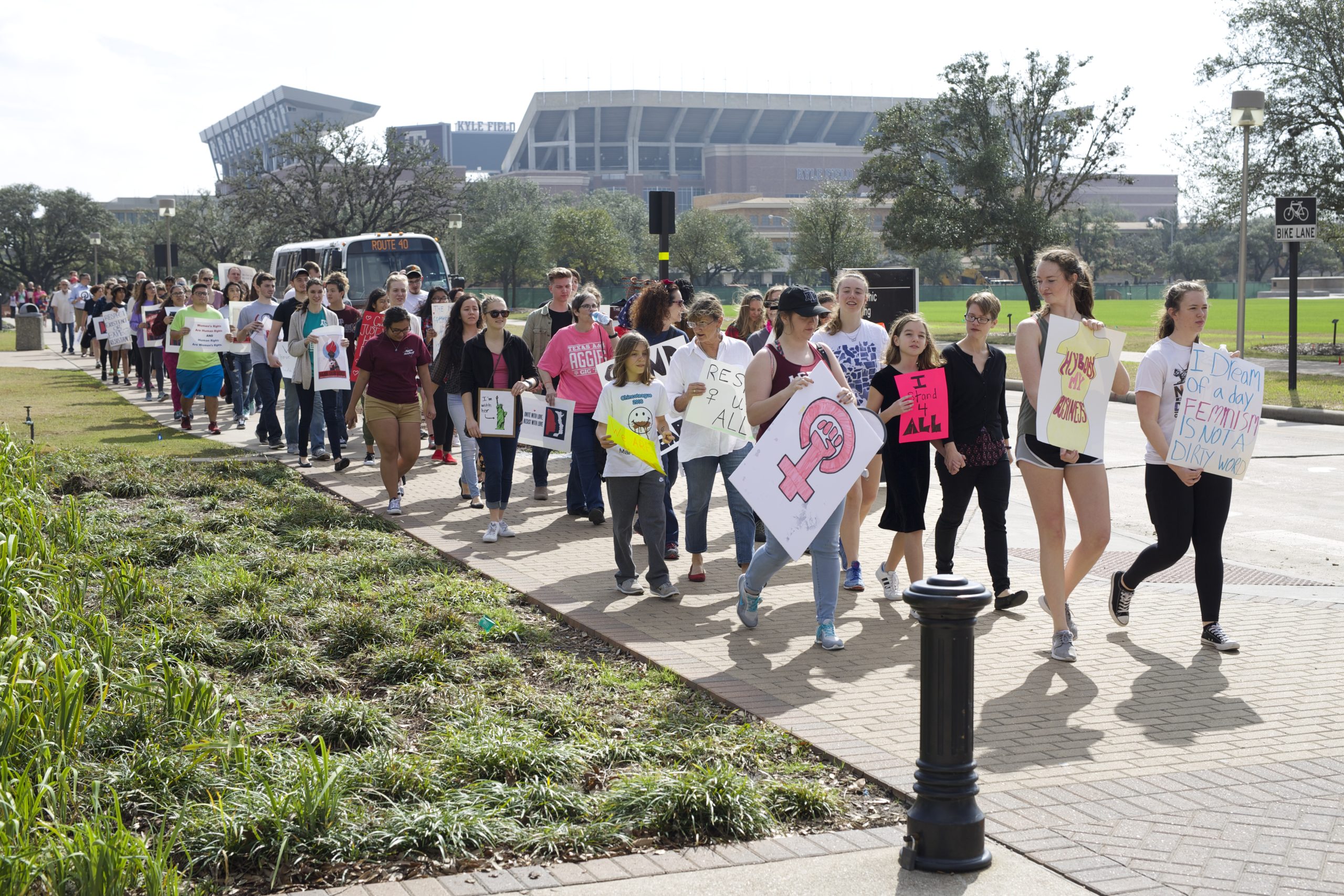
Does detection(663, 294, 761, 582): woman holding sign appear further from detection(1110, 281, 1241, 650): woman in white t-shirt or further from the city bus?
the city bus

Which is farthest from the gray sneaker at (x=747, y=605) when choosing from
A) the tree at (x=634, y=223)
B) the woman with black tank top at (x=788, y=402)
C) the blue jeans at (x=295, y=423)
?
the tree at (x=634, y=223)

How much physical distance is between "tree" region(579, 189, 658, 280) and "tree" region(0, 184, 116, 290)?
3509 centimetres

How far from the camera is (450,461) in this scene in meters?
14.9

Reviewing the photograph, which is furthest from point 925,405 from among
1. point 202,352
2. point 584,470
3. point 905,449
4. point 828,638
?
point 202,352

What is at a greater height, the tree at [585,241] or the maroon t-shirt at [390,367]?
the tree at [585,241]

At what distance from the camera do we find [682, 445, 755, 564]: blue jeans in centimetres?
831

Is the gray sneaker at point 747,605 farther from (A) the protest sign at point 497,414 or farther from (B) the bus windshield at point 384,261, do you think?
(B) the bus windshield at point 384,261

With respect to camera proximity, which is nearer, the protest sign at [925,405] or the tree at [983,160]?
the protest sign at [925,405]

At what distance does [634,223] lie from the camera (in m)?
106

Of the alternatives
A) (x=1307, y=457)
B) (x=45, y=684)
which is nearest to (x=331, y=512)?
(x=45, y=684)

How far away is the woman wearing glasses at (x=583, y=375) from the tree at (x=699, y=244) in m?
82.7

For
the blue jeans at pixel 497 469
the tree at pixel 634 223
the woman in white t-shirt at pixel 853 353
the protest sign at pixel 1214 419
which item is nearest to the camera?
the protest sign at pixel 1214 419

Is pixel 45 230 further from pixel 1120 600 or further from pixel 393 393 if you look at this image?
pixel 1120 600

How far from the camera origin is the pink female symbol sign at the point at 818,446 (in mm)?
7016
